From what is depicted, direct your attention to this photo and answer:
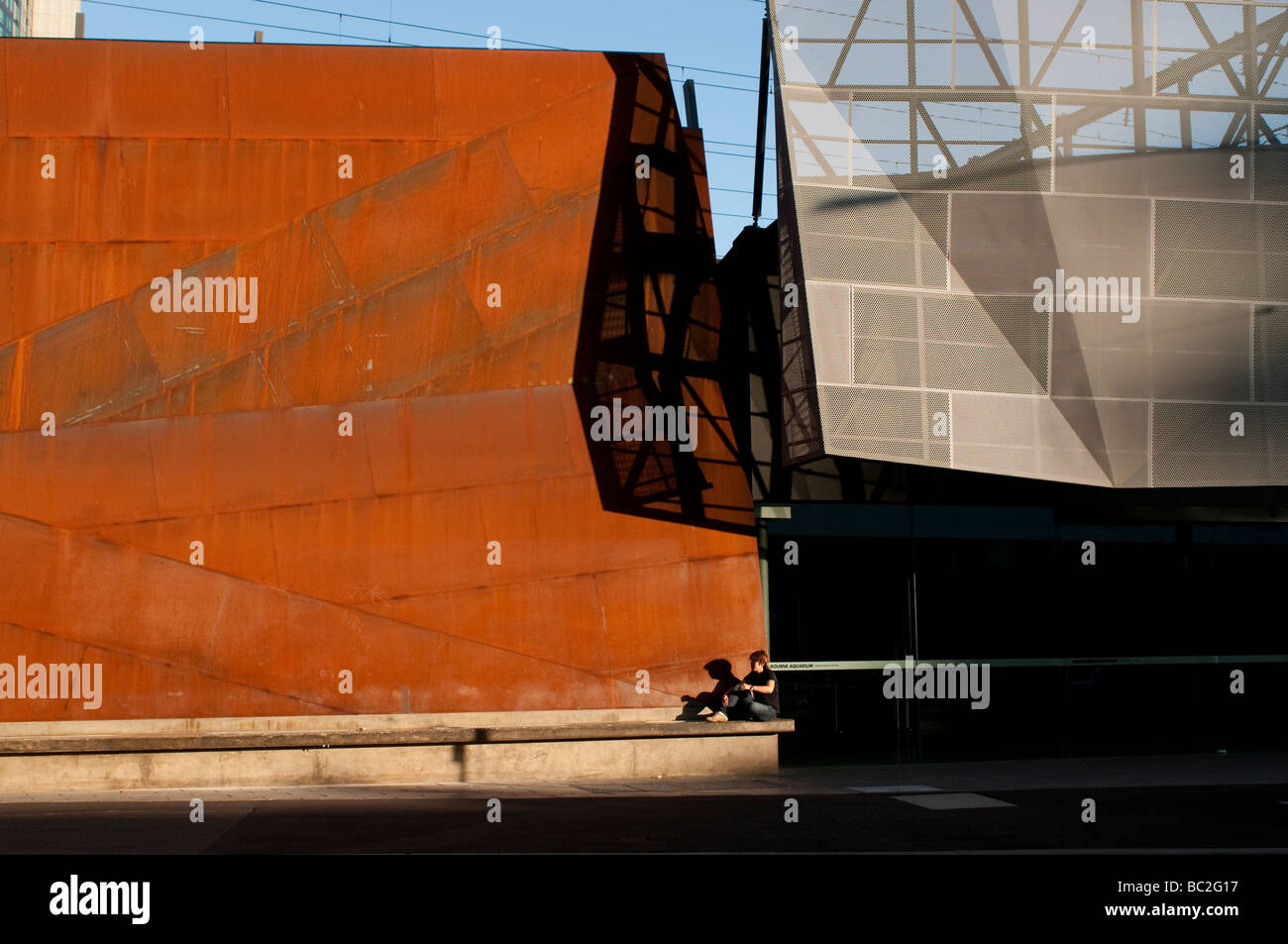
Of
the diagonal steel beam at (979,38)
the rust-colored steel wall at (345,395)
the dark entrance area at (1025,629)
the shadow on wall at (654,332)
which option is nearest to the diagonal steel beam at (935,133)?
the diagonal steel beam at (979,38)

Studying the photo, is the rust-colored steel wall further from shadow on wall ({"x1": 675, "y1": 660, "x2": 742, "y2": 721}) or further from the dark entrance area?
the dark entrance area

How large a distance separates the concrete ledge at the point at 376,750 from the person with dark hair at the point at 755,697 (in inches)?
8.6

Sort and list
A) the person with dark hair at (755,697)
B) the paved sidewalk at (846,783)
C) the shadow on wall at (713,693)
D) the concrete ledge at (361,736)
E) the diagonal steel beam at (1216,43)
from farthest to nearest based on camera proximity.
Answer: the diagonal steel beam at (1216,43) → the shadow on wall at (713,693) → the person with dark hair at (755,697) → the concrete ledge at (361,736) → the paved sidewalk at (846,783)

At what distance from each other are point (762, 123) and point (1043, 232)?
4.73 meters

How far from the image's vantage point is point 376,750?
1527 cm

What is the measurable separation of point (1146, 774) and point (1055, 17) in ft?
33.6

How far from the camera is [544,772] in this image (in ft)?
51.4

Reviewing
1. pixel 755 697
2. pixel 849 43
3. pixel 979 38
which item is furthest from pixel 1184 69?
pixel 755 697

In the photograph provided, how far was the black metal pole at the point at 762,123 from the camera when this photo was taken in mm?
18531

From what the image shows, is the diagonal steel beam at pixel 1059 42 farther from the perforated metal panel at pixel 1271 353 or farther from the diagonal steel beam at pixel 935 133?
the perforated metal panel at pixel 1271 353
